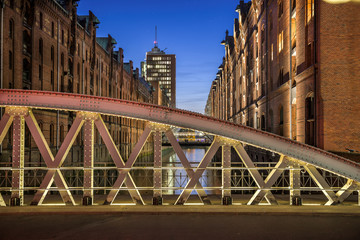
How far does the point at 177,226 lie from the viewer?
8.66 meters

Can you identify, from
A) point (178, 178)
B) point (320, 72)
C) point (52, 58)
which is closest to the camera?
point (320, 72)

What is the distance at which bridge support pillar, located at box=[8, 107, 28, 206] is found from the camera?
9992 millimetres

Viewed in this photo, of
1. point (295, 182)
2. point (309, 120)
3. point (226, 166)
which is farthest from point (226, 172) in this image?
point (309, 120)

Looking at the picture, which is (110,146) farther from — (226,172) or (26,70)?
(26,70)

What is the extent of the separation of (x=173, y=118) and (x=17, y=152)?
5.05m

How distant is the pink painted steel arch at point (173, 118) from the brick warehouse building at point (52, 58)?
29.7ft

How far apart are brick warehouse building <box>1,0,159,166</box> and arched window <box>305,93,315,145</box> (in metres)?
15.2

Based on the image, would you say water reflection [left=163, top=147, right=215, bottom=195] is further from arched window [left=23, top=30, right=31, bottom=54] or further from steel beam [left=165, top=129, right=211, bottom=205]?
arched window [left=23, top=30, right=31, bottom=54]

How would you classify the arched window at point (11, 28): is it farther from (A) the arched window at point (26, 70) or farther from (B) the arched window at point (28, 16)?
(A) the arched window at point (26, 70)

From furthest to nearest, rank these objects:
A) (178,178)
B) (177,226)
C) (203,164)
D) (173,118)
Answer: (178,178)
(203,164)
(173,118)
(177,226)

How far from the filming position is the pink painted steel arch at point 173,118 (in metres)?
9.84

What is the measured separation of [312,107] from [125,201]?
1171 cm

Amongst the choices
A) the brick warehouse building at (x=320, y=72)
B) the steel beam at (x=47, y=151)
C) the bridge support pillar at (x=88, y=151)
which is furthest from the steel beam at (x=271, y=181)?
the steel beam at (x=47, y=151)

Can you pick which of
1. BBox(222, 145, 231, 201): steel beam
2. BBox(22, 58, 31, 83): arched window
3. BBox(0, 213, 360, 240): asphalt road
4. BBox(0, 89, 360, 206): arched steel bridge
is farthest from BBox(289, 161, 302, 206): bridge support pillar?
BBox(22, 58, 31, 83): arched window
